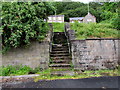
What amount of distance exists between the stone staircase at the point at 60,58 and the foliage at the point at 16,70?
0.89 meters

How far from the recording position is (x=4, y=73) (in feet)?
14.8

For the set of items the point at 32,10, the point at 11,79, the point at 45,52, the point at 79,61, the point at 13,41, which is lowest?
the point at 11,79

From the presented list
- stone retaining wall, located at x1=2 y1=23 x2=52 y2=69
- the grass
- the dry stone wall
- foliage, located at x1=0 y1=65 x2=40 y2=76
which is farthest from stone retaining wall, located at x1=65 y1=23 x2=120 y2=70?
foliage, located at x1=0 y1=65 x2=40 y2=76

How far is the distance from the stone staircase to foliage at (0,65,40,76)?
89 centimetres

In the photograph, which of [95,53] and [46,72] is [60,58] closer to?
[46,72]

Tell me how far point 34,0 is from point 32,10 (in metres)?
0.76

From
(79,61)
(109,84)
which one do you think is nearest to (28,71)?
(79,61)

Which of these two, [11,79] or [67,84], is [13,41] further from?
[67,84]

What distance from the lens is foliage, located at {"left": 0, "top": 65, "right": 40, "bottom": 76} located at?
458cm

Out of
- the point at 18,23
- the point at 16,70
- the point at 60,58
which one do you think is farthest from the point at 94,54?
the point at 18,23

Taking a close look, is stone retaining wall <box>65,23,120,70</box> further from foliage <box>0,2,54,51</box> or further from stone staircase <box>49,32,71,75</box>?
foliage <box>0,2,54,51</box>

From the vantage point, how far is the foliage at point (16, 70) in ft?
15.0

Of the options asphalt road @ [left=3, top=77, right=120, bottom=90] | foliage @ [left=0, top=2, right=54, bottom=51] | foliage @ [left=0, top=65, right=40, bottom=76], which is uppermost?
foliage @ [left=0, top=2, right=54, bottom=51]

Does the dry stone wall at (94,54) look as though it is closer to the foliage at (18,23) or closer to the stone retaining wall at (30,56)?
the stone retaining wall at (30,56)
